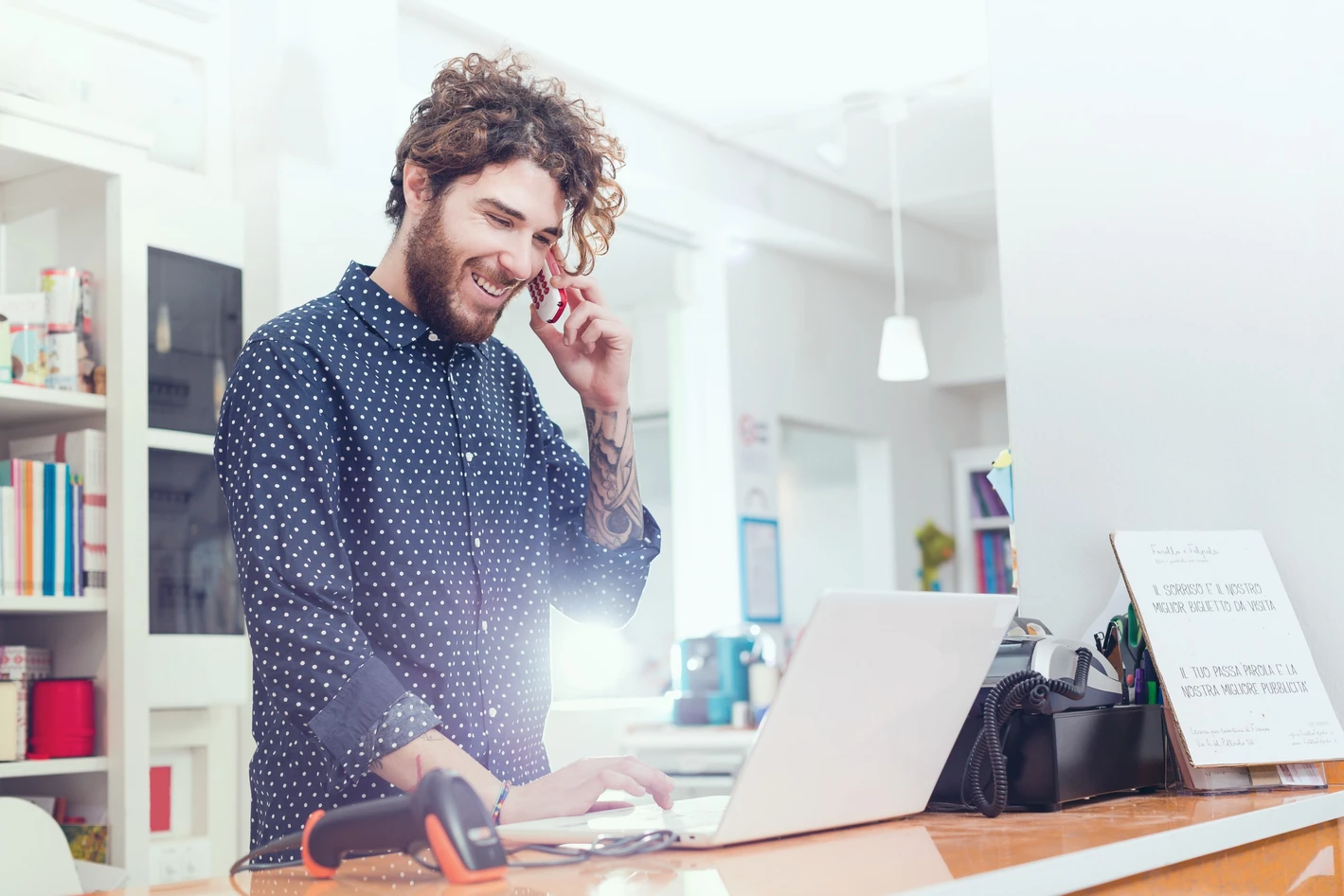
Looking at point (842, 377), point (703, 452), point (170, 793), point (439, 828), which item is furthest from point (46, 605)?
point (842, 377)

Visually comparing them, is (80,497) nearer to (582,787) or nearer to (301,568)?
(301,568)

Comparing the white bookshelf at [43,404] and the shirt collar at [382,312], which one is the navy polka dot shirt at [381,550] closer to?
the shirt collar at [382,312]

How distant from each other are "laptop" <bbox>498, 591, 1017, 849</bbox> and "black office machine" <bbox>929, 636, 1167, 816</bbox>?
0.07 metres

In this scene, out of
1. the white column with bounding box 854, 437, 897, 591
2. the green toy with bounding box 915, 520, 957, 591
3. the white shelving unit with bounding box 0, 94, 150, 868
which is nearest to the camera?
the white shelving unit with bounding box 0, 94, 150, 868

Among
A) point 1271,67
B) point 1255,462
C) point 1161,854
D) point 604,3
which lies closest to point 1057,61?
point 1271,67

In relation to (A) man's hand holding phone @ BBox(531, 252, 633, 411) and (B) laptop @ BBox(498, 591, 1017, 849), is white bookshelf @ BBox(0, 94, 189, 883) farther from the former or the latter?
(B) laptop @ BBox(498, 591, 1017, 849)

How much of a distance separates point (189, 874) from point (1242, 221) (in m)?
2.27

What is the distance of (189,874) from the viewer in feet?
8.83

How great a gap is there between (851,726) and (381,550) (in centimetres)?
58

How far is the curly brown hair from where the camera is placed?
154 centimetres

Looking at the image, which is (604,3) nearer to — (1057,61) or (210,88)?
(210,88)

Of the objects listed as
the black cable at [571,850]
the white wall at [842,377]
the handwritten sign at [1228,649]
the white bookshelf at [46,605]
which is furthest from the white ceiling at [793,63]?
the black cable at [571,850]

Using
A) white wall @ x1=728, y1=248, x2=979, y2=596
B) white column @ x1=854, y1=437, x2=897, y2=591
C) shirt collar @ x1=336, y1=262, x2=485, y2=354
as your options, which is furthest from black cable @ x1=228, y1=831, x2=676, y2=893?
white column @ x1=854, y1=437, x2=897, y2=591

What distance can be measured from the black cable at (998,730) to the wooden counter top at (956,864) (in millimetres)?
27
